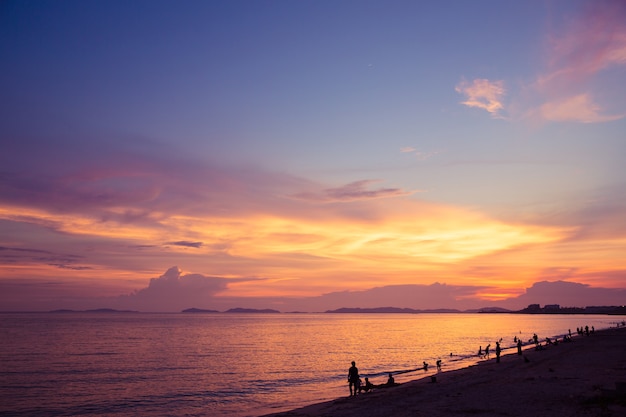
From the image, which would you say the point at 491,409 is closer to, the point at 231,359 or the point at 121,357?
the point at 231,359

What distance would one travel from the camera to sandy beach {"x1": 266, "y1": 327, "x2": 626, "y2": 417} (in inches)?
886

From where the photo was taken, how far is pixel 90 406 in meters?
35.2

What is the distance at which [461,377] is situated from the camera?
40156 mm

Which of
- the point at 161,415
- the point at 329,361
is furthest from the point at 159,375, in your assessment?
the point at 329,361

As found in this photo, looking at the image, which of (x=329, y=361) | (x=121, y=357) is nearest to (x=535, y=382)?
(x=329, y=361)

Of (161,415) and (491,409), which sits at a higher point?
(491,409)

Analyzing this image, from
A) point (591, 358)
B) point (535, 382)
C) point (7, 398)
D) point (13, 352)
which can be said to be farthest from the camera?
point (13, 352)

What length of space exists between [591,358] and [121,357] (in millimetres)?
65246

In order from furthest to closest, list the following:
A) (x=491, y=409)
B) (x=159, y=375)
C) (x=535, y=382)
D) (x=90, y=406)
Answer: (x=159, y=375) → (x=90, y=406) → (x=535, y=382) → (x=491, y=409)

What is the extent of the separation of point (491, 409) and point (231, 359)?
53.2m

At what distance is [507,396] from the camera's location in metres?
27.5

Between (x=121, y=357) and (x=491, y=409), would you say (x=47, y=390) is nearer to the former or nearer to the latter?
(x=121, y=357)

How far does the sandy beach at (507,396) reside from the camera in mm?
22516

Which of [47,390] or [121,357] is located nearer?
[47,390]
